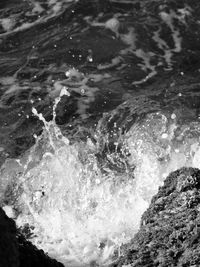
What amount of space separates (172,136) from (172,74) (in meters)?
1.79

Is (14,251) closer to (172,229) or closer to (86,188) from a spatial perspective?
(172,229)

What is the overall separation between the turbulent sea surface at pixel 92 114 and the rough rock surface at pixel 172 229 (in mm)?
808

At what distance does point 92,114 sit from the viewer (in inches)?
272

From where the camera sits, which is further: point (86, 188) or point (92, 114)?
point (92, 114)

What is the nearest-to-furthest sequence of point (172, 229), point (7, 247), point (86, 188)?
point (7, 247), point (172, 229), point (86, 188)

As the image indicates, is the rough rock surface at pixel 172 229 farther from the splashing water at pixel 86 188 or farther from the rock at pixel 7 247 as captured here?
the splashing water at pixel 86 188

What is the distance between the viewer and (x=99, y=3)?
958 centimetres

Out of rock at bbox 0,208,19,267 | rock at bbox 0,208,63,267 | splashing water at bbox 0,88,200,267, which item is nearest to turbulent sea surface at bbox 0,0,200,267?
splashing water at bbox 0,88,200,267

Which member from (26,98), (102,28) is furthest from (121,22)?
(26,98)

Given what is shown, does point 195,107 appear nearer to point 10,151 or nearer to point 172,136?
point 172,136

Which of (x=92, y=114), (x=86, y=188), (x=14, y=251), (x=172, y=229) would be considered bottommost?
(x=92, y=114)

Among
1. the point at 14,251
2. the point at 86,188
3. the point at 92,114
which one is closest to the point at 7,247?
the point at 14,251

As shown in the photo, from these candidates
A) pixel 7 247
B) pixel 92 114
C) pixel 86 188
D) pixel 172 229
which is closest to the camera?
pixel 7 247

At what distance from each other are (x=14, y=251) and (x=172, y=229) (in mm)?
892
